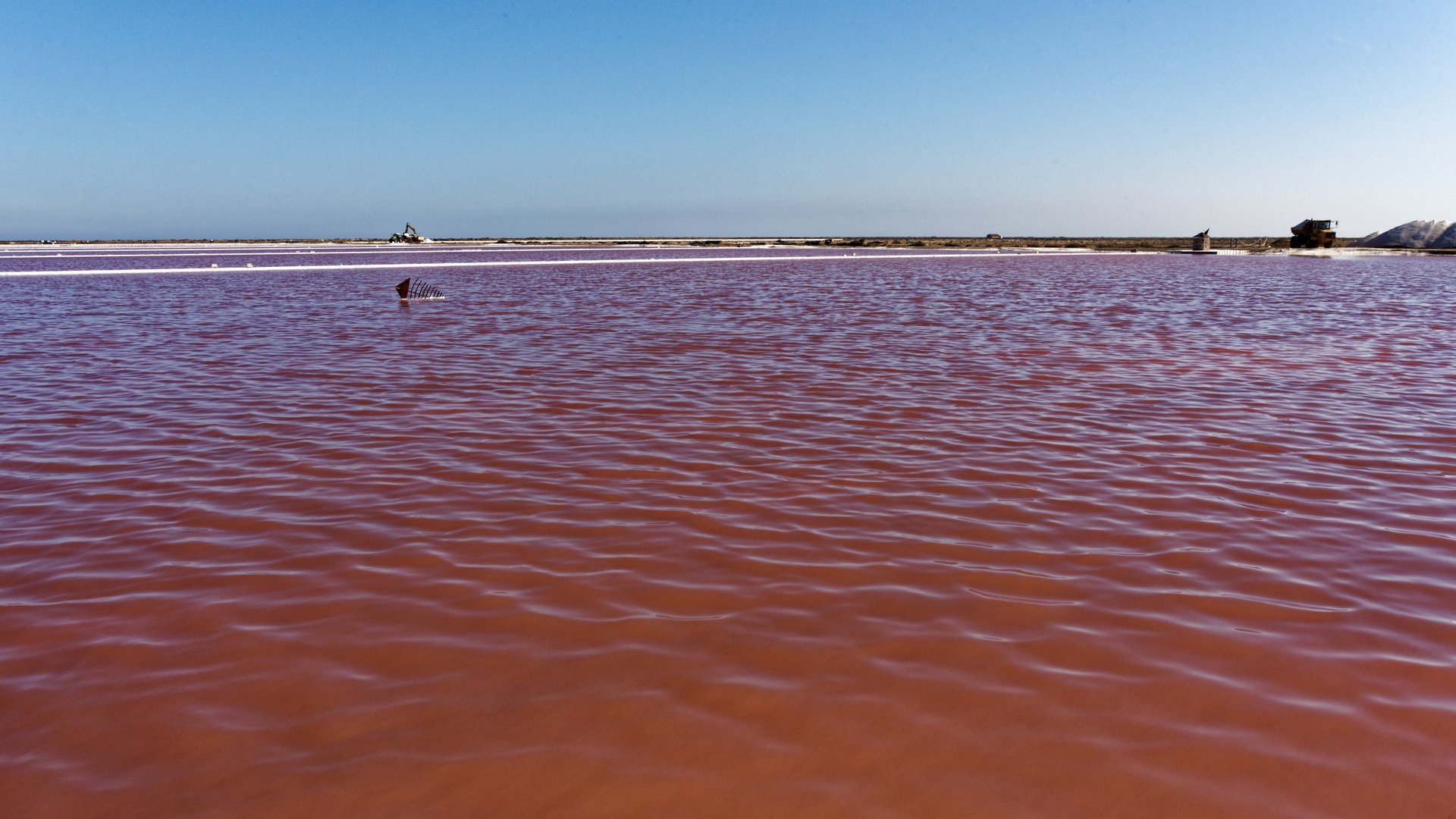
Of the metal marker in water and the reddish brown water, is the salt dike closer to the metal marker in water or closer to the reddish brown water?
the metal marker in water

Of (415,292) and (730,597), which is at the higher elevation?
(415,292)

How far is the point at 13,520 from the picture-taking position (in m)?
4.64

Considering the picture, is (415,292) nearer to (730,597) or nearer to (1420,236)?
(730,597)

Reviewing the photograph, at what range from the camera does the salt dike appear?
216ft

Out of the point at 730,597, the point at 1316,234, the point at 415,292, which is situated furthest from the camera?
the point at 1316,234

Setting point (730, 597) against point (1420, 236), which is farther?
point (1420, 236)

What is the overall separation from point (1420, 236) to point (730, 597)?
3381 inches

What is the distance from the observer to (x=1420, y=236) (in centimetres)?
6738

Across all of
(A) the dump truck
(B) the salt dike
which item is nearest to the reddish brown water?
(A) the dump truck

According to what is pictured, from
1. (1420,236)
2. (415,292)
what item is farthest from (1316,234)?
(415,292)

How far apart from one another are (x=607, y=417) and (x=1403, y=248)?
3064 inches

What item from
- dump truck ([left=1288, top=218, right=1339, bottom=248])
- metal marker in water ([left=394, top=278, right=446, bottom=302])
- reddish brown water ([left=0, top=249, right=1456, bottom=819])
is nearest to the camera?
reddish brown water ([left=0, top=249, right=1456, bottom=819])

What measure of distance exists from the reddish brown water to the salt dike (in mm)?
76675

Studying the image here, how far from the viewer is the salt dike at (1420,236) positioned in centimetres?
6575
